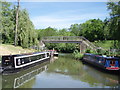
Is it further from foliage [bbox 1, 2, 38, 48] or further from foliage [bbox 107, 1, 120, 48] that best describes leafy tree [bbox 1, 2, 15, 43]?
foliage [bbox 107, 1, 120, 48]

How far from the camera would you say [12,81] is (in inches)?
619

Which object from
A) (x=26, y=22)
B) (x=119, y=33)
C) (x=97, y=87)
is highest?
(x=26, y=22)

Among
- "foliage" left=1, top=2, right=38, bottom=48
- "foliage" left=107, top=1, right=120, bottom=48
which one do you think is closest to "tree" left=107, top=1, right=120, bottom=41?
"foliage" left=107, top=1, right=120, bottom=48

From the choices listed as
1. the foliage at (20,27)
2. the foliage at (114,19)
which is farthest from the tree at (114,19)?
the foliage at (20,27)

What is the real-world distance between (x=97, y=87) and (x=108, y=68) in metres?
6.20

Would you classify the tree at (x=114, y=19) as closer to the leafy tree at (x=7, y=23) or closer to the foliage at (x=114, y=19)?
the foliage at (x=114, y=19)

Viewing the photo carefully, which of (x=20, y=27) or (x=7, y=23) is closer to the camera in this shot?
(x=7, y=23)

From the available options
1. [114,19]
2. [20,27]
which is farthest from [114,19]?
[20,27]

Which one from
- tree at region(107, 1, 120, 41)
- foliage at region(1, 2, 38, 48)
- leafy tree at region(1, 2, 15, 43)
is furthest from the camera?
foliage at region(1, 2, 38, 48)

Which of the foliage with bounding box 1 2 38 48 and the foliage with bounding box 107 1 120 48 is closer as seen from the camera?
the foliage with bounding box 107 1 120 48

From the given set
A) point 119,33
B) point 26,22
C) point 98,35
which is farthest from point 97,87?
point 98,35

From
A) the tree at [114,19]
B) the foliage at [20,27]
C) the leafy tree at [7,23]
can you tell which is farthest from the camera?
the foliage at [20,27]

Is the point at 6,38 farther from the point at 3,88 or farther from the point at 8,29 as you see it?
the point at 3,88

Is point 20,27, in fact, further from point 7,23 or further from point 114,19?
point 114,19
